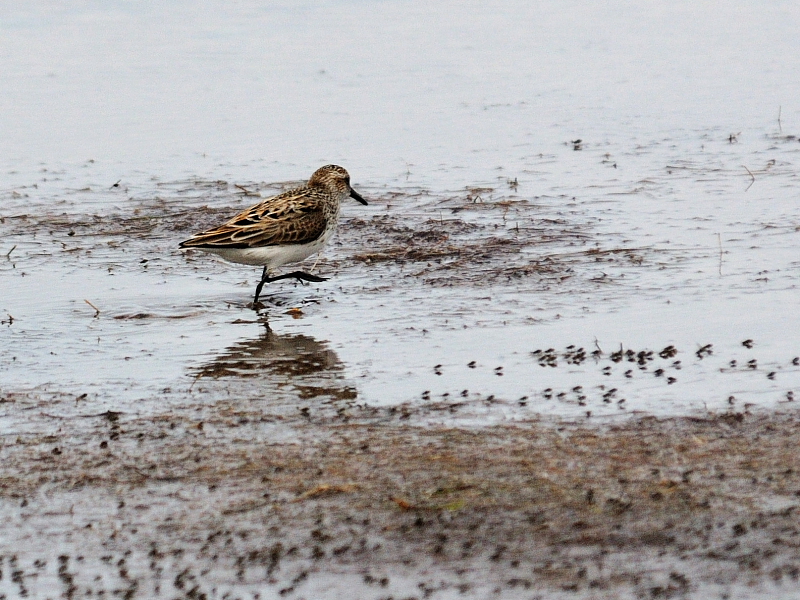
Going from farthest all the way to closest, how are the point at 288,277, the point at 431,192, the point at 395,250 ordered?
the point at 431,192 → the point at 395,250 → the point at 288,277

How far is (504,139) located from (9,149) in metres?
6.23

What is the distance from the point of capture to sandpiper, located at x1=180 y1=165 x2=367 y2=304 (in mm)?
11094

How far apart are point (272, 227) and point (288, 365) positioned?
2271mm

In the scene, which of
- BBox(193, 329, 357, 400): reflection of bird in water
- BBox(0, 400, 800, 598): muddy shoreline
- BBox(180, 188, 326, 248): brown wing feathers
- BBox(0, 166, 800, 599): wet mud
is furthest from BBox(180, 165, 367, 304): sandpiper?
BBox(0, 400, 800, 598): muddy shoreline

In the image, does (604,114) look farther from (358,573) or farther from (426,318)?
(358,573)

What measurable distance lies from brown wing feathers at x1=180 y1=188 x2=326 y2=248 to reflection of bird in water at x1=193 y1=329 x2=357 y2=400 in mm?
1288

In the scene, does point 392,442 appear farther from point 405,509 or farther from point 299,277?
point 299,277

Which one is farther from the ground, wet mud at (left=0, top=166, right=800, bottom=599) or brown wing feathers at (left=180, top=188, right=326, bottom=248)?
brown wing feathers at (left=180, top=188, right=326, bottom=248)

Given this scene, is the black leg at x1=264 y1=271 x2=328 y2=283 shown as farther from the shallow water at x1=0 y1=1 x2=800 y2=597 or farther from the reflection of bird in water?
the reflection of bird in water

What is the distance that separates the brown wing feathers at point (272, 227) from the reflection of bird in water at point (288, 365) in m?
1.29

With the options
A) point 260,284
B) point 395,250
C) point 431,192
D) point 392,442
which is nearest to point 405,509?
point 392,442

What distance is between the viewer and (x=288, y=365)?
929cm

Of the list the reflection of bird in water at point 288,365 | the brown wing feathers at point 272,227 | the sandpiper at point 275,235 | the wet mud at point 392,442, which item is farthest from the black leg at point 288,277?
the reflection of bird in water at point 288,365

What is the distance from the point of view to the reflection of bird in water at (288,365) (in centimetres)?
873
